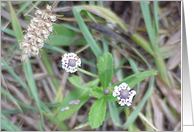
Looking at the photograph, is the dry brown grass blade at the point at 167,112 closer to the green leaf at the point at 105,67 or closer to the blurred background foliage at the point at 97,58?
the blurred background foliage at the point at 97,58

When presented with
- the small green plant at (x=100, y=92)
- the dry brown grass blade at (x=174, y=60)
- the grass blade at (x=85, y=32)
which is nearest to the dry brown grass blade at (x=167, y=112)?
the dry brown grass blade at (x=174, y=60)

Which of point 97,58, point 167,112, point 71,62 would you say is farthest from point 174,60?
point 71,62

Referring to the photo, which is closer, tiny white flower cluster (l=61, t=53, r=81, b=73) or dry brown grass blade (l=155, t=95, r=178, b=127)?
tiny white flower cluster (l=61, t=53, r=81, b=73)

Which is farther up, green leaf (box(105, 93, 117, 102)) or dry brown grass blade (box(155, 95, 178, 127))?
green leaf (box(105, 93, 117, 102))

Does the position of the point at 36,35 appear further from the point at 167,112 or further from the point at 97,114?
the point at 167,112

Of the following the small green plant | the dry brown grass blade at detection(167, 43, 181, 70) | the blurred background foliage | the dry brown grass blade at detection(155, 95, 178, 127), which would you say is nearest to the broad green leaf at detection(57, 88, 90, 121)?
the small green plant

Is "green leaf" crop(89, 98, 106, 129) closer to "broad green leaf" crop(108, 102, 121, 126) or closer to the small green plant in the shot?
the small green plant
